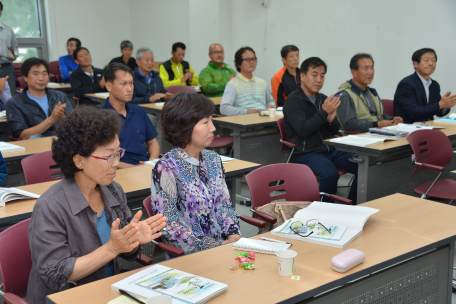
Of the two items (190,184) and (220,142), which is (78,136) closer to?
(190,184)

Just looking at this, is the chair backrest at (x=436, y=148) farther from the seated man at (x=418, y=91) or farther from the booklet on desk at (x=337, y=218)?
the booklet on desk at (x=337, y=218)

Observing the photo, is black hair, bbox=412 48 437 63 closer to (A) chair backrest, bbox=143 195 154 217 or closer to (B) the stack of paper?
(A) chair backrest, bbox=143 195 154 217

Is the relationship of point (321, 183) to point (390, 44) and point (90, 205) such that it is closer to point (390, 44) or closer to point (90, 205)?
point (90, 205)

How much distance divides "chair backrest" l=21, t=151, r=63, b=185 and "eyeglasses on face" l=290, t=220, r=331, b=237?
161 cm

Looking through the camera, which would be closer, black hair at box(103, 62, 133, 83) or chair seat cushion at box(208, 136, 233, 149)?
black hair at box(103, 62, 133, 83)

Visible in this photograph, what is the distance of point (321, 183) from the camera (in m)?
3.50

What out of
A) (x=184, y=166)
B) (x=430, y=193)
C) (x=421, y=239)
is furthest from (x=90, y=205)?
(x=430, y=193)

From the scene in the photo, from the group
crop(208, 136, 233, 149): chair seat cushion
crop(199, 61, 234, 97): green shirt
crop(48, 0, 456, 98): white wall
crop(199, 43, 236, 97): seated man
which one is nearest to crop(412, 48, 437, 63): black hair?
crop(48, 0, 456, 98): white wall

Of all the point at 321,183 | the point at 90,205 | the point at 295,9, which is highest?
the point at 295,9

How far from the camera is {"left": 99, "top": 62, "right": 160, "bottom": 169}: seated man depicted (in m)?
3.31

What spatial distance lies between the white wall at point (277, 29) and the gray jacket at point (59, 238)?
5.21 meters

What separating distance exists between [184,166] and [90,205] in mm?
508

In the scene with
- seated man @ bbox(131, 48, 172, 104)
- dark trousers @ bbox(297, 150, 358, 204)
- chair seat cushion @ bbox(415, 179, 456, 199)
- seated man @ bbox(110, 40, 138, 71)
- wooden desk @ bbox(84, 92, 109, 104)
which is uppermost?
seated man @ bbox(110, 40, 138, 71)

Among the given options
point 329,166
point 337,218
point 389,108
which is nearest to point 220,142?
point 329,166
